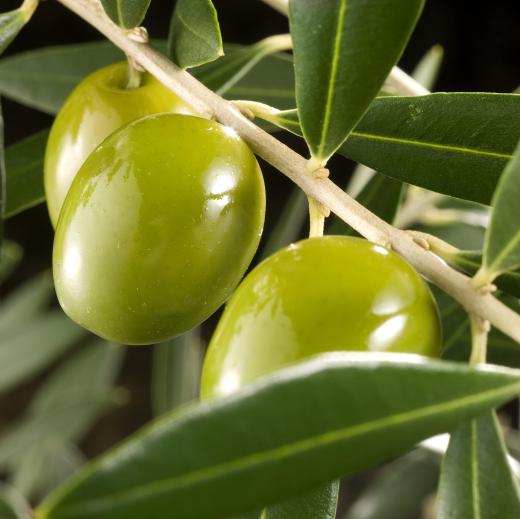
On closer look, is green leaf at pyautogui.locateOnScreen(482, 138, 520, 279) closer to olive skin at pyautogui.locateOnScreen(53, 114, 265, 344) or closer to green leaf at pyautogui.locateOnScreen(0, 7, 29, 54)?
olive skin at pyautogui.locateOnScreen(53, 114, 265, 344)

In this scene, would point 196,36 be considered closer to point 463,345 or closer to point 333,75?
Answer: point 333,75

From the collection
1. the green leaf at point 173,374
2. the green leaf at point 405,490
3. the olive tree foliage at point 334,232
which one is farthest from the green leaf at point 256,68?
the green leaf at point 405,490

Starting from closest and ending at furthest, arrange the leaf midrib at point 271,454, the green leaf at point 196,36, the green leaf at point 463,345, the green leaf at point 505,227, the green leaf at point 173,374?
the leaf midrib at point 271,454
the green leaf at point 505,227
the green leaf at point 196,36
the green leaf at point 463,345
the green leaf at point 173,374

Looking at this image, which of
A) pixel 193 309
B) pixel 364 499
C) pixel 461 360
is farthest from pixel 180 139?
pixel 364 499

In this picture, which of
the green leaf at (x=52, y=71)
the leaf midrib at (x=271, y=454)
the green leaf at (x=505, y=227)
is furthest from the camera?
the green leaf at (x=52, y=71)

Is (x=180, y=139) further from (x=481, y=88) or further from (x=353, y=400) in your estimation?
(x=481, y=88)

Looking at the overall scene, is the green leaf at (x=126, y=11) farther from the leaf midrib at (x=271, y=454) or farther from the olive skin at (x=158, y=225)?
the leaf midrib at (x=271, y=454)
